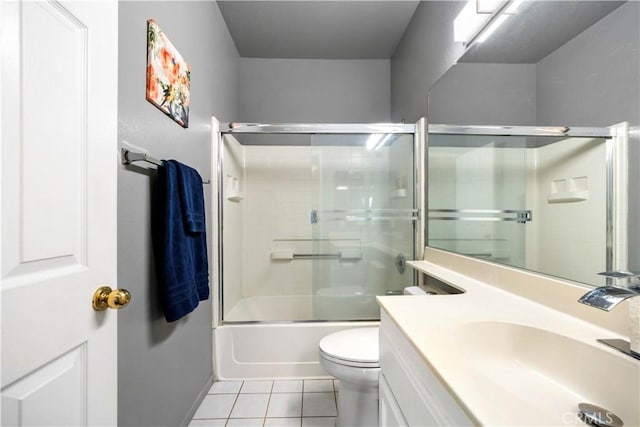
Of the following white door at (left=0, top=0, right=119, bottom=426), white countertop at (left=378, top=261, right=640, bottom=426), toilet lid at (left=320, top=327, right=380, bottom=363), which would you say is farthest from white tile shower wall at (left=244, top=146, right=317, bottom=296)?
white door at (left=0, top=0, right=119, bottom=426)

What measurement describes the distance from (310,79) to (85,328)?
8.52ft

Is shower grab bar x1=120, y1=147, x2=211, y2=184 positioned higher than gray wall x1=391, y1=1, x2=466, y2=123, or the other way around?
gray wall x1=391, y1=1, x2=466, y2=123

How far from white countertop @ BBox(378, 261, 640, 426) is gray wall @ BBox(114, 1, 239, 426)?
0.91m

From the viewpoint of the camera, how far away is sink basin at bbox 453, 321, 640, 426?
1.46 feet

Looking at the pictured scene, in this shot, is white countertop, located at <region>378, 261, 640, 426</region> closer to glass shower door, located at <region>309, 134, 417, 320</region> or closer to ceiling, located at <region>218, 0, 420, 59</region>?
glass shower door, located at <region>309, 134, 417, 320</region>

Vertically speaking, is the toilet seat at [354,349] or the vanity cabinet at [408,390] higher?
the vanity cabinet at [408,390]

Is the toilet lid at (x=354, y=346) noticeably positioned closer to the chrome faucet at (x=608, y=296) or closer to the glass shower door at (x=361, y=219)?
the glass shower door at (x=361, y=219)

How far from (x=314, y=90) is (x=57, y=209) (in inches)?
96.7

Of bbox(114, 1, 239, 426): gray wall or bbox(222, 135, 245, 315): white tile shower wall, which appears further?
bbox(222, 135, 245, 315): white tile shower wall

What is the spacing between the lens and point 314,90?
8.66ft

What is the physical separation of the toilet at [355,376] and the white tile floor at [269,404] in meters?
0.20

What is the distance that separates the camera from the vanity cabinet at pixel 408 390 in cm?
51

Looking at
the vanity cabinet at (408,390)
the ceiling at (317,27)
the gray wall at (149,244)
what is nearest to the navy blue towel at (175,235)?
the gray wall at (149,244)

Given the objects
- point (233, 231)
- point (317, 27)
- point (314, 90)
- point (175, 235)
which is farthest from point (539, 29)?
point (233, 231)
